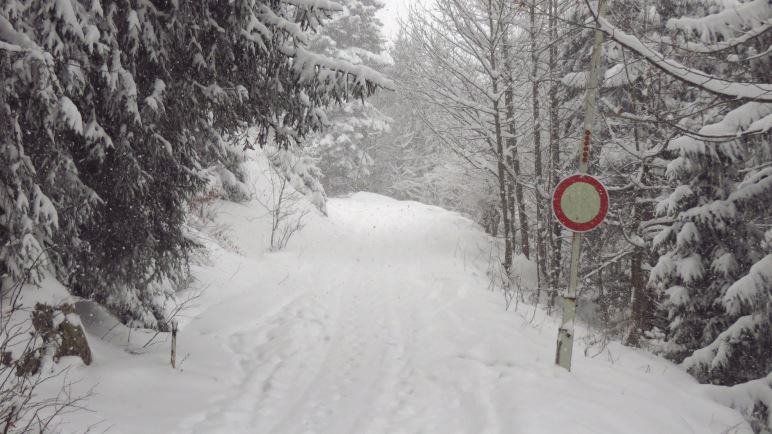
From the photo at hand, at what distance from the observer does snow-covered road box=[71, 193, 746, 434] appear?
4188 mm

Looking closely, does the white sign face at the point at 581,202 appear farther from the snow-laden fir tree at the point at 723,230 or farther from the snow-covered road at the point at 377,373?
the snow-covered road at the point at 377,373

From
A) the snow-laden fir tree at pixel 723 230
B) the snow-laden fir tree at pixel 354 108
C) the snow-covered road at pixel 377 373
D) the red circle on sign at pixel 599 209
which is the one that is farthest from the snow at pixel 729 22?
the snow-laden fir tree at pixel 354 108

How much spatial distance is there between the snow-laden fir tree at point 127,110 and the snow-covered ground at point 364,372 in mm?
1121

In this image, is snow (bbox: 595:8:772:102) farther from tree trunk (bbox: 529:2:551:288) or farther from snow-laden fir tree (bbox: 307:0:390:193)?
snow-laden fir tree (bbox: 307:0:390:193)

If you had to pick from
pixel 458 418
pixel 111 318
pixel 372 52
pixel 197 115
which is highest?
pixel 372 52

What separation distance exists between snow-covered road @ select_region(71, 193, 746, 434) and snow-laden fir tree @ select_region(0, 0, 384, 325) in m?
1.18

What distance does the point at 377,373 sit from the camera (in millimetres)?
5617

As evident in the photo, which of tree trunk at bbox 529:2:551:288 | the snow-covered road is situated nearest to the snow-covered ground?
the snow-covered road

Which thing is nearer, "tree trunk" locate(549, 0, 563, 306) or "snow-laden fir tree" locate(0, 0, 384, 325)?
"snow-laden fir tree" locate(0, 0, 384, 325)

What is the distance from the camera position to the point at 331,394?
4.97 m

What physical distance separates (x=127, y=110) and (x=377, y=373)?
3.93 m

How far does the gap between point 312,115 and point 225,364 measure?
10.7 feet

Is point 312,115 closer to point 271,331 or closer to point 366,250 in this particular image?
point 271,331

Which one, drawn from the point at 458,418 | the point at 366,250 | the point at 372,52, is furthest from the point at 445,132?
the point at 372,52
